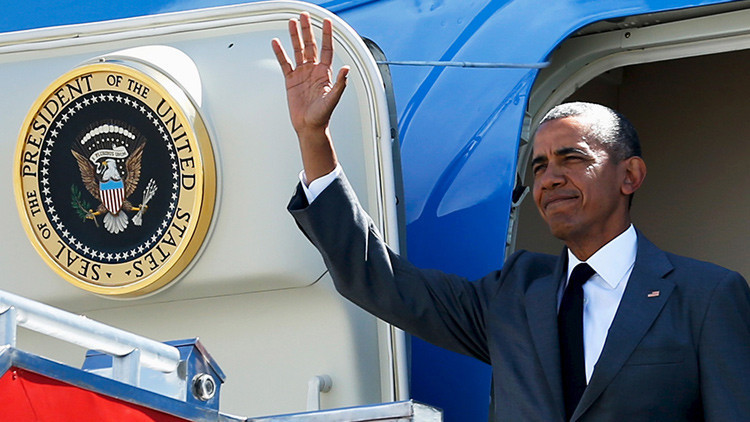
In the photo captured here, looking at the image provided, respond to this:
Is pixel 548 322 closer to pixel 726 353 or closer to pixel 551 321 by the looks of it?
pixel 551 321

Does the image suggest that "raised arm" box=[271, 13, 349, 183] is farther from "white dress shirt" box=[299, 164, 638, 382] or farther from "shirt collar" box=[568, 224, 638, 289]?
"shirt collar" box=[568, 224, 638, 289]

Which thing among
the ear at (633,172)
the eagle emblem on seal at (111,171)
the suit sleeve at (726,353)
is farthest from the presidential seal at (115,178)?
the suit sleeve at (726,353)

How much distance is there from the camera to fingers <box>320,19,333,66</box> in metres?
2.73

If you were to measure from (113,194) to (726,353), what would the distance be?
1.51 m

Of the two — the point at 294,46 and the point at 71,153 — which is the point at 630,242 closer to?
the point at 294,46

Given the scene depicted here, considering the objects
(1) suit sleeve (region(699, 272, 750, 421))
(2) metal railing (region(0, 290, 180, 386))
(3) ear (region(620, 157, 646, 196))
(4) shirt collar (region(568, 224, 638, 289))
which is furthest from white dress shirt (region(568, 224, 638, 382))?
(2) metal railing (region(0, 290, 180, 386))

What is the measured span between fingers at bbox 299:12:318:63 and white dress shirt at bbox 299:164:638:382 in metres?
0.27

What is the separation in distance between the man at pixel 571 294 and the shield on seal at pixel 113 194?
0.51 metres

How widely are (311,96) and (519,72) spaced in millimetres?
675

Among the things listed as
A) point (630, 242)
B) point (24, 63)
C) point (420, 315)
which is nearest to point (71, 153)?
point (24, 63)

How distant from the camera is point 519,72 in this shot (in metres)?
3.12

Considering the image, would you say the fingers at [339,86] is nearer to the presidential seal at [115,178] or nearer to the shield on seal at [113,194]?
the presidential seal at [115,178]

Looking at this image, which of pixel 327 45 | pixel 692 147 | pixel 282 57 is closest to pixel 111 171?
pixel 282 57

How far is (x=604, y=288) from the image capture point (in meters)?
2.63
